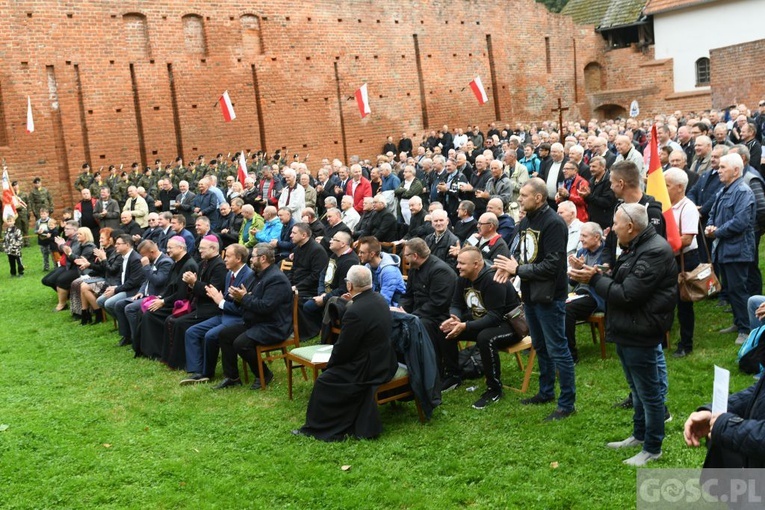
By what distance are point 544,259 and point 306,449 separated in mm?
2384

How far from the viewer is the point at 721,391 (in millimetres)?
3289

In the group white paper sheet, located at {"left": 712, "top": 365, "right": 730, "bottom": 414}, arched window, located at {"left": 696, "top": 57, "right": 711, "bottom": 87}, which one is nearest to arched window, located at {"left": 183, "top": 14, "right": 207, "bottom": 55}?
arched window, located at {"left": 696, "top": 57, "right": 711, "bottom": 87}

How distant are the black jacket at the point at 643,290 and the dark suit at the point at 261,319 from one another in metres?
3.75

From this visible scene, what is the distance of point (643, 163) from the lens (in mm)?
10016

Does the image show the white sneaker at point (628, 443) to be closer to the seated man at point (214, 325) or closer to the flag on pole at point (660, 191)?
the flag on pole at point (660, 191)

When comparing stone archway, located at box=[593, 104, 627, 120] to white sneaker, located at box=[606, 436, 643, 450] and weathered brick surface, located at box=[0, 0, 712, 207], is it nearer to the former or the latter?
weathered brick surface, located at box=[0, 0, 712, 207]

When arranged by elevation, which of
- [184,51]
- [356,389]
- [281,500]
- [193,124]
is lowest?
[281,500]

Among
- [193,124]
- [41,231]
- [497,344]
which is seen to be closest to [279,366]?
[497,344]

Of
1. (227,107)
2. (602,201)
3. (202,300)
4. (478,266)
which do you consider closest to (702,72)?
(227,107)

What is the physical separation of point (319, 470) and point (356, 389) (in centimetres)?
83

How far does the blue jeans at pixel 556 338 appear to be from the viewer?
19.4 feet

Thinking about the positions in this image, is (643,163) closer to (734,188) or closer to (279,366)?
(734,188)

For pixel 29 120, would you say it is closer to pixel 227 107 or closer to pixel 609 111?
pixel 227 107

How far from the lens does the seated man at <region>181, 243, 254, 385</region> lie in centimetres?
816
